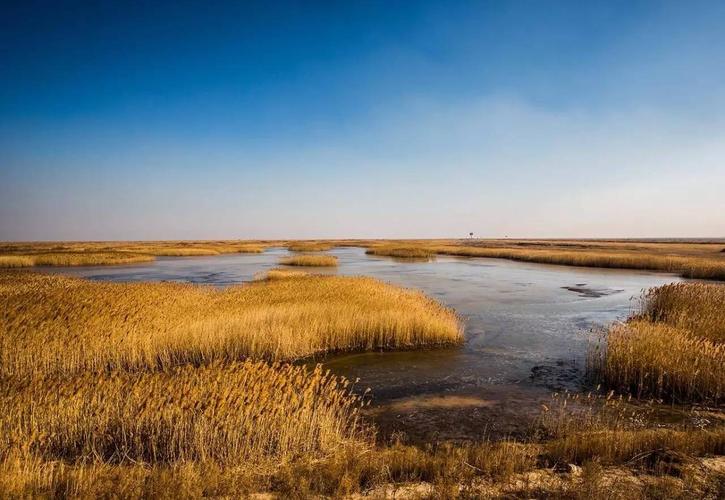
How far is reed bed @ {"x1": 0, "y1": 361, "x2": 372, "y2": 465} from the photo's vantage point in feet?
18.7

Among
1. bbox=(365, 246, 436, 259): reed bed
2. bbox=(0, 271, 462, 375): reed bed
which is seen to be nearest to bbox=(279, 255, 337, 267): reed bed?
bbox=(365, 246, 436, 259): reed bed

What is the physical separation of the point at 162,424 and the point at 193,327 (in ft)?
21.4

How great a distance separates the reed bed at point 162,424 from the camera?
5707 millimetres

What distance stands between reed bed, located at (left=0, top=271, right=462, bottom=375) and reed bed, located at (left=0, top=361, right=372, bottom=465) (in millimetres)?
3548

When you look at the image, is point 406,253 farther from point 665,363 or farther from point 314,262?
point 665,363

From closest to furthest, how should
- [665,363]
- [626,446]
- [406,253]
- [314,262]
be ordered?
1. [626,446]
2. [665,363]
3. [314,262]
4. [406,253]

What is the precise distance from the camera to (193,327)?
1225 centimetres

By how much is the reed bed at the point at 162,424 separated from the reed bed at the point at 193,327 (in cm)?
355

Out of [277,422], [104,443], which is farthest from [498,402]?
[104,443]

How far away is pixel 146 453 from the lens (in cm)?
588

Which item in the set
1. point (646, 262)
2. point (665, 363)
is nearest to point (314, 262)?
point (646, 262)

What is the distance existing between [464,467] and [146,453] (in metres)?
4.58

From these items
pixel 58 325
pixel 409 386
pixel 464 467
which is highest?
pixel 58 325

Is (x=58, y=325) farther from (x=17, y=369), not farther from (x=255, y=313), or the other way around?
(x=255, y=313)
